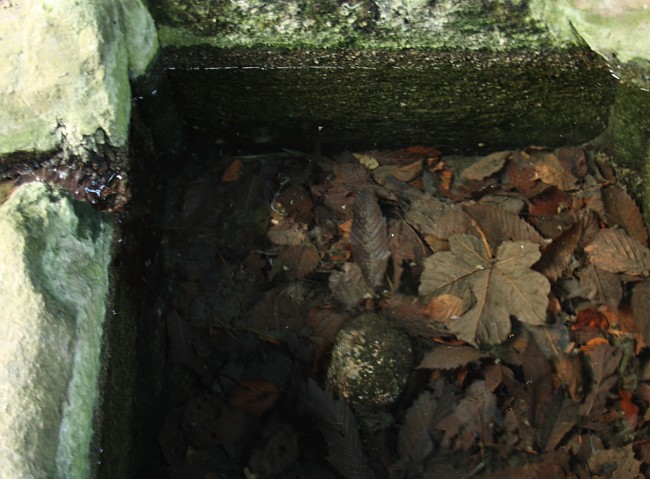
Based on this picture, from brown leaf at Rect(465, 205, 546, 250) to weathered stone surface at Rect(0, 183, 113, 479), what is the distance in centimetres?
102

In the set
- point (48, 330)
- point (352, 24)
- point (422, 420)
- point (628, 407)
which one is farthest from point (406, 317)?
point (48, 330)

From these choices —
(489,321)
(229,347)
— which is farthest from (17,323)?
(489,321)

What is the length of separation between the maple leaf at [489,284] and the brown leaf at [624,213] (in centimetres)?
25

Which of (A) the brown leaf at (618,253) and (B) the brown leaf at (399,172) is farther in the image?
(B) the brown leaf at (399,172)

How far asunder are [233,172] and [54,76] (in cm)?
72

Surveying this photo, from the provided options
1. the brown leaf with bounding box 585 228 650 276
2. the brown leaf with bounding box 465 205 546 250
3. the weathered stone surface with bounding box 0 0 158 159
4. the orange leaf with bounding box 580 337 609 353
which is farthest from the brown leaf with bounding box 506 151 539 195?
the weathered stone surface with bounding box 0 0 158 159

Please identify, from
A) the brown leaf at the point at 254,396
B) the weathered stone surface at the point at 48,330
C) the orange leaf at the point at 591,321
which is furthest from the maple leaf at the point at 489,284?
the weathered stone surface at the point at 48,330

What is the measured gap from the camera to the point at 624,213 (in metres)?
1.79

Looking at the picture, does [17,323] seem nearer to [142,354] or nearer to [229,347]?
[142,354]

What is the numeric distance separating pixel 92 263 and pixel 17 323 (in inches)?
8.0

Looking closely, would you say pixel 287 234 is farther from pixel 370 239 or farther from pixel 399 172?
pixel 399 172

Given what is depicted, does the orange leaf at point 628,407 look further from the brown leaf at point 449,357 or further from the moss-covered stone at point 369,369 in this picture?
the moss-covered stone at point 369,369

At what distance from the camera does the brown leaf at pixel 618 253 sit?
5.72 feet

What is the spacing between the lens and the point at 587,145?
185 cm
